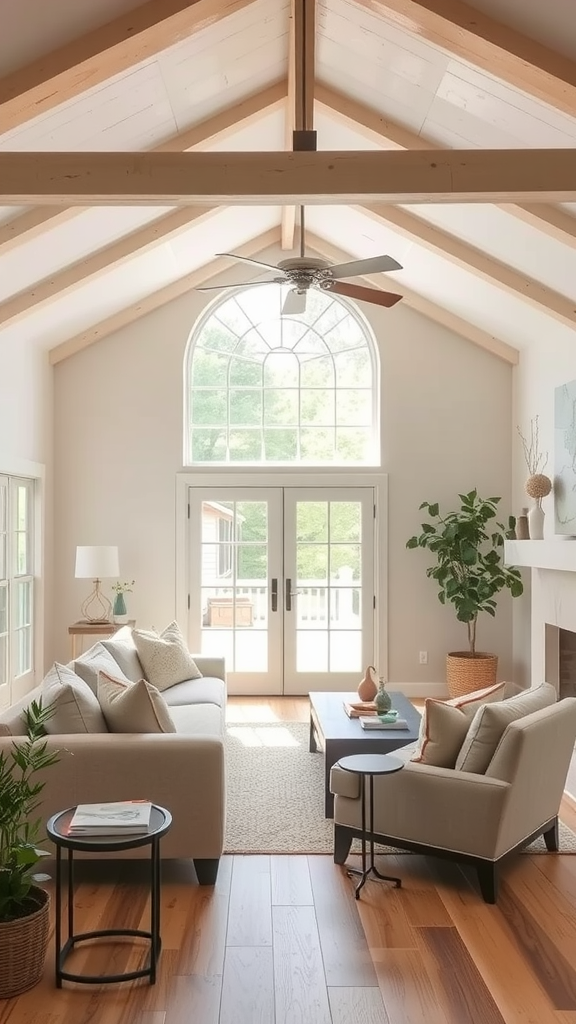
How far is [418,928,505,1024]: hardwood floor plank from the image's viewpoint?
277 centimetres

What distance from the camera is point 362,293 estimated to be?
192 inches

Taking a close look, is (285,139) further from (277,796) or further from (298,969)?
(298,969)

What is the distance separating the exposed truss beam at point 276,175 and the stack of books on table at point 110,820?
249 centimetres

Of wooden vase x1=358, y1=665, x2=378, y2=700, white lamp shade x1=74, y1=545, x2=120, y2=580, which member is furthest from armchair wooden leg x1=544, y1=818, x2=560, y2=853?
white lamp shade x1=74, y1=545, x2=120, y2=580

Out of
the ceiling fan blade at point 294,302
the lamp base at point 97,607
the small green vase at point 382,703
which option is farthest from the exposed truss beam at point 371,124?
the lamp base at point 97,607

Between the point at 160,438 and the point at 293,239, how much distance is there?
6.80 ft

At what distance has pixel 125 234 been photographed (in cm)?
621

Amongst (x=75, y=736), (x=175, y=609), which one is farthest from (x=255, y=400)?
(x=75, y=736)

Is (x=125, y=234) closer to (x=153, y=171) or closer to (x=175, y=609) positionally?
(x=153, y=171)

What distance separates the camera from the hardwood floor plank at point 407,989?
277 cm

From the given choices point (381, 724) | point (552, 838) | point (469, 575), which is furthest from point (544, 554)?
point (552, 838)

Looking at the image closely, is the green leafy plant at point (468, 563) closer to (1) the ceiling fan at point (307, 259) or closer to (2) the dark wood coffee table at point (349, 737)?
(2) the dark wood coffee table at point (349, 737)

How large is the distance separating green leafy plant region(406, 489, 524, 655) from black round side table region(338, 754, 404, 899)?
3665mm

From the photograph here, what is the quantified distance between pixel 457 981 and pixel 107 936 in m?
1.25
